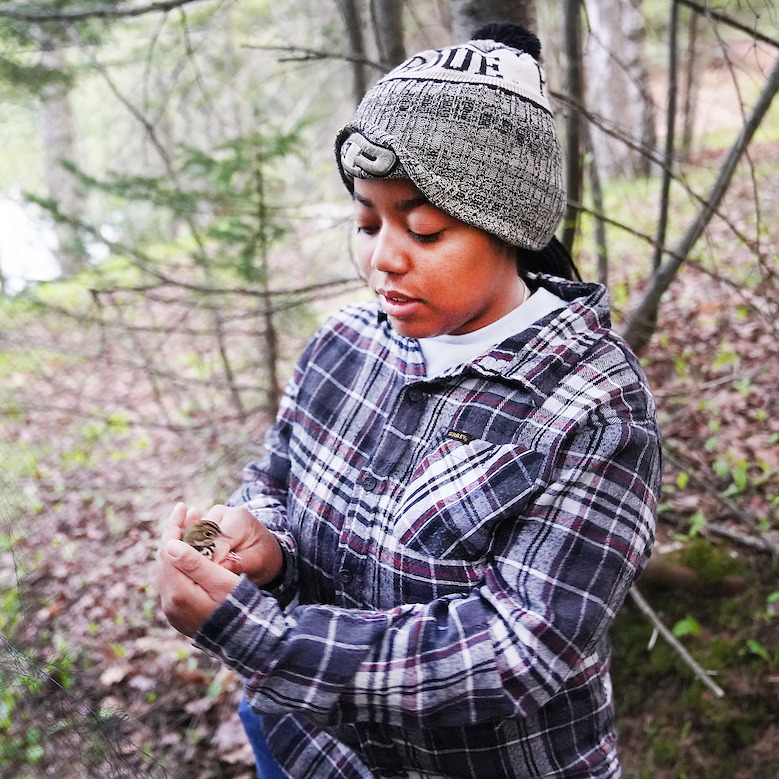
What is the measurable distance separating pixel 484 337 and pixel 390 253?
1.03 ft

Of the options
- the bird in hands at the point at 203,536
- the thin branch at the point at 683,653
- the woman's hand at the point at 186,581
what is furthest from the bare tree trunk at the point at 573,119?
the woman's hand at the point at 186,581

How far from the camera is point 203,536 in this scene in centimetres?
138

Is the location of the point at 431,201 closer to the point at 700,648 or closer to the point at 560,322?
the point at 560,322

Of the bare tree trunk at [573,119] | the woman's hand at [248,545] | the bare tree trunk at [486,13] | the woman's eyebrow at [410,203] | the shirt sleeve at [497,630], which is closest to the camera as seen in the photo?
the shirt sleeve at [497,630]

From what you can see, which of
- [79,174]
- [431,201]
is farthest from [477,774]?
[79,174]

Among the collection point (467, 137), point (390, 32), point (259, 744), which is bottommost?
point (259, 744)

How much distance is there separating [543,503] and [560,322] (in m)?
0.40

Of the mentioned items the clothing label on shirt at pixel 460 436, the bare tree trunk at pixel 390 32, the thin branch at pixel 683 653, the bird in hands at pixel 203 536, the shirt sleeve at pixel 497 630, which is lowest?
the thin branch at pixel 683 653

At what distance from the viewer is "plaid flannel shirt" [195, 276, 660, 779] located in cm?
119

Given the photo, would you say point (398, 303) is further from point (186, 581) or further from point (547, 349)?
point (186, 581)

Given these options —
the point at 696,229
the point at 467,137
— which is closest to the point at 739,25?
the point at 696,229

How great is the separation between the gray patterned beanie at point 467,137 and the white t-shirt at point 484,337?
176 mm

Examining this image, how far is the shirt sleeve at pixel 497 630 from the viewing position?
1173mm

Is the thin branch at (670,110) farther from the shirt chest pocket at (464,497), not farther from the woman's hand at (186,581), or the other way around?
the woman's hand at (186,581)
